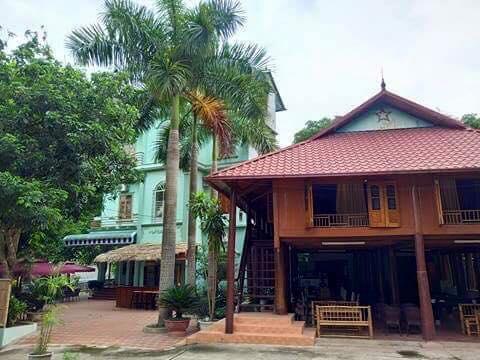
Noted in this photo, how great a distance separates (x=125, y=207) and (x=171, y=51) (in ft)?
42.5

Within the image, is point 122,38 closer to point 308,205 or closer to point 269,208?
point 269,208

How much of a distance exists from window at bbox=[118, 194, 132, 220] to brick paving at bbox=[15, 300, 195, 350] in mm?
7040

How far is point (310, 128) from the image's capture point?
26781 millimetres

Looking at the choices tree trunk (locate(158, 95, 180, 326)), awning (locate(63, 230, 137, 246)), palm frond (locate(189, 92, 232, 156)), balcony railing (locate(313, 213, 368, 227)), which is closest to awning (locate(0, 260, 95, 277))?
awning (locate(63, 230, 137, 246))

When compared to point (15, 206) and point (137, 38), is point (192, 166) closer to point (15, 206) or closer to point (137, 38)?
point (137, 38)

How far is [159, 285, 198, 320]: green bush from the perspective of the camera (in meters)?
11.4

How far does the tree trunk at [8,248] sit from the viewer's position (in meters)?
11.2

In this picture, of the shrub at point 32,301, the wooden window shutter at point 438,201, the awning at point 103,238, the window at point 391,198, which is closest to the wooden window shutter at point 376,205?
the window at point 391,198

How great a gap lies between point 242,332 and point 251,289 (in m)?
3.20

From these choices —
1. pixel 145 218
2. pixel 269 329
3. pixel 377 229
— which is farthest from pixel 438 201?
pixel 145 218

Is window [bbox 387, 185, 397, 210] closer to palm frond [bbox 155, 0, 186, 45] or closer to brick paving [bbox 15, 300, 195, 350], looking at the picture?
brick paving [bbox 15, 300, 195, 350]

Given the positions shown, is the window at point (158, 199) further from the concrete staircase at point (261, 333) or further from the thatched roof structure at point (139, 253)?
the concrete staircase at point (261, 333)

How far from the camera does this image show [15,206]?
9.31m

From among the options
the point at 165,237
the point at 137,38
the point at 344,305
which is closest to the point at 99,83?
the point at 137,38
